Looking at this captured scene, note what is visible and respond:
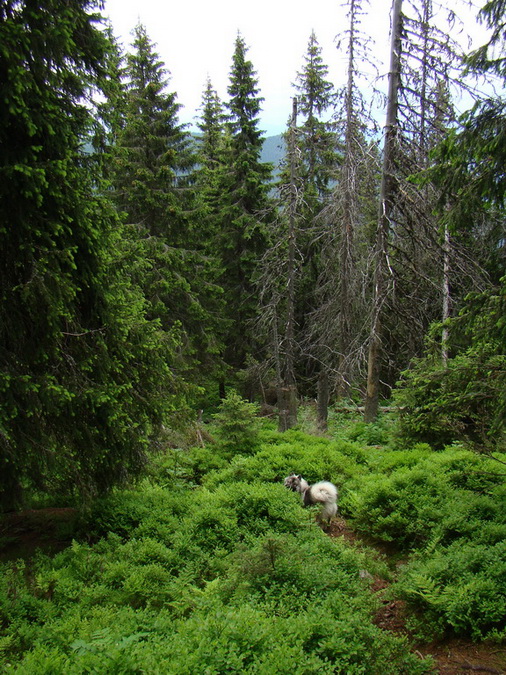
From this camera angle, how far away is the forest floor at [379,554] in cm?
412

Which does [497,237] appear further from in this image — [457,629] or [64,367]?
[64,367]

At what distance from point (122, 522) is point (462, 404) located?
550 centimetres

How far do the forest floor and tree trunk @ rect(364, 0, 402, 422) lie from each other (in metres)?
6.36

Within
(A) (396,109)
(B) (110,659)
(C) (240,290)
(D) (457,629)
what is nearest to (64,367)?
(B) (110,659)

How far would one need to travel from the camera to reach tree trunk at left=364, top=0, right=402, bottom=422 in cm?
1197

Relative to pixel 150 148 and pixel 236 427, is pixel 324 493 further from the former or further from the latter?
pixel 150 148

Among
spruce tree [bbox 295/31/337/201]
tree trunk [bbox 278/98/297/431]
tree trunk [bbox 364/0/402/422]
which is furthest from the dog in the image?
spruce tree [bbox 295/31/337/201]

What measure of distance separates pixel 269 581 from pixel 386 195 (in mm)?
11074

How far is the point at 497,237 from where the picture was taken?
1470cm

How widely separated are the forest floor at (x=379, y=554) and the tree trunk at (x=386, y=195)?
20.9 ft

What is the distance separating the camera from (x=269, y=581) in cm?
483

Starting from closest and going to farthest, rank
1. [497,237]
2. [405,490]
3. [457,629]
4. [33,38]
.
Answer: [457,629], [33,38], [405,490], [497,237]

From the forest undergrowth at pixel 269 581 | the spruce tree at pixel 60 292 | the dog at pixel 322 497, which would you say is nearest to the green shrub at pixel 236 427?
the forest undergrowth at pixel 269 581

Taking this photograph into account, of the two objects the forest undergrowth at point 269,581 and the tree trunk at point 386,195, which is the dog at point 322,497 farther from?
the tree trunk at point 386,195
